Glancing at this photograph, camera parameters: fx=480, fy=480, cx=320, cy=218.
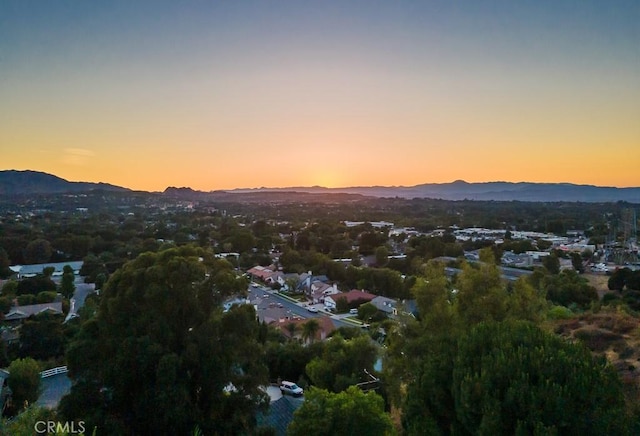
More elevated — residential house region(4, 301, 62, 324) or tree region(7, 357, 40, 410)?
tree region(7, 357, 40, 410)

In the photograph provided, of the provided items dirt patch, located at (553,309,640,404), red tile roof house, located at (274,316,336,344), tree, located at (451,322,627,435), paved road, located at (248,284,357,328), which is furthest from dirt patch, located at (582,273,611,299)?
tree, located at (451,322,627,435)

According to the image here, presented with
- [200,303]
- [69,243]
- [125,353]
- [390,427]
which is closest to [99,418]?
[125,353]

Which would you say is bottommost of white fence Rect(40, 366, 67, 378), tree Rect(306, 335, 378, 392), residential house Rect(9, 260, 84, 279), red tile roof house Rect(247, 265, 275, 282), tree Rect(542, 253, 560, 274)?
red tile roof house Rect(247, 265, 275, 282)

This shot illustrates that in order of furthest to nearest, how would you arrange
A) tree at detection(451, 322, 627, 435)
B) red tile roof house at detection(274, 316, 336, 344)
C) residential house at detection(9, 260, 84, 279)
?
residential house at detection(9, 260, 84, 279) → red tile roof house at detection(274, 316, 336, 344) → tree at detection(451, 322, 627, 435)

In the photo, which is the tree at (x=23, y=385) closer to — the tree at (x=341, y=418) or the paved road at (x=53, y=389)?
the paved road at (x=53, y=389)

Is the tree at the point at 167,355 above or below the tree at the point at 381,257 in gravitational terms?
above

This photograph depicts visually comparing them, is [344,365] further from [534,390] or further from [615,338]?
[615,338]

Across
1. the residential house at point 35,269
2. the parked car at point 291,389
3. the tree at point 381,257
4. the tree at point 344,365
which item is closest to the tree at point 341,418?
the tree at point 344,365

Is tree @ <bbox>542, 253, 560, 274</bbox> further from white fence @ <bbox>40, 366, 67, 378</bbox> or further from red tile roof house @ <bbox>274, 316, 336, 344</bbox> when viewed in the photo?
white fence @ <bbox>40, 366, 67, 378</bbox>
